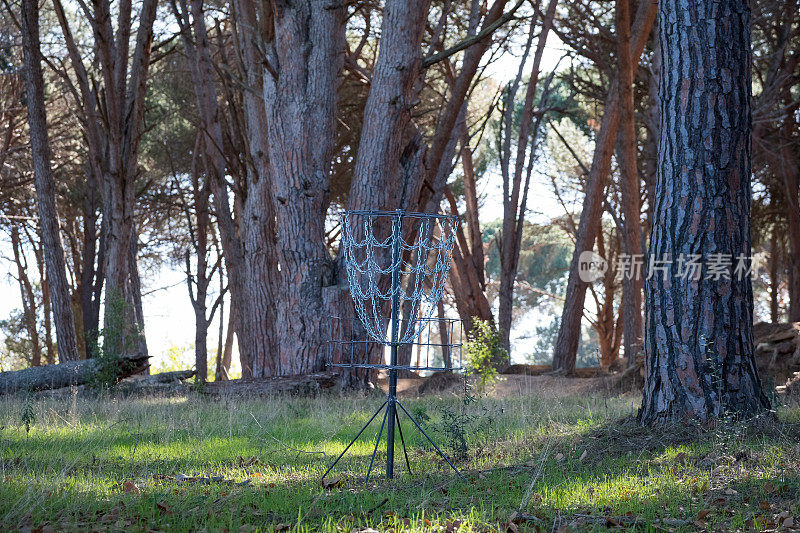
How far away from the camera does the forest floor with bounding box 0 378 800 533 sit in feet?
10.9

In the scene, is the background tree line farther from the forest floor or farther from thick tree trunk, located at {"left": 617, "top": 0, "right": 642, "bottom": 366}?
the forest floor

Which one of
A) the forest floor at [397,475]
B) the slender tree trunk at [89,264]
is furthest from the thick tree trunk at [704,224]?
the slender tree trunk at [89,264]

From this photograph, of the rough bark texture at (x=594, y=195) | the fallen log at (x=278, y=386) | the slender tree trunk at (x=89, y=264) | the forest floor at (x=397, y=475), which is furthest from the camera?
the slender tree trunk at (x=89, y=264)

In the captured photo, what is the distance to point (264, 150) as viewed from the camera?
11039mm

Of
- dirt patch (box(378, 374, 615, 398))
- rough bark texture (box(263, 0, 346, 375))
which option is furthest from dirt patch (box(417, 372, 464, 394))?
rough bark texture (box(263, 0, 346, 375))

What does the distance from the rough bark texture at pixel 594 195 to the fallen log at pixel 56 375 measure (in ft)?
23.6

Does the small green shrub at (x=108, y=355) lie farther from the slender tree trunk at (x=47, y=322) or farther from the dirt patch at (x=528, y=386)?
the slender tree trunk at (x=47, y=322)

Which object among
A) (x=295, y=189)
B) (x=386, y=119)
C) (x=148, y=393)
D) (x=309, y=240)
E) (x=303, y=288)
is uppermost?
(x=386, y=119)

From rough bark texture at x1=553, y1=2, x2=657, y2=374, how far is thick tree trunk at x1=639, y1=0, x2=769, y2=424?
6409 millimetres

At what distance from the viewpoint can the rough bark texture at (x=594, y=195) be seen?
38.7 feet

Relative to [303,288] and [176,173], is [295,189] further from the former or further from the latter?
[176,173]

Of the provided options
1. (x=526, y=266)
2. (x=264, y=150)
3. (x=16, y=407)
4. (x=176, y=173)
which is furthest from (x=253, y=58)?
(x=526, y=266)

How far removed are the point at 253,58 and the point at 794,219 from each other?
10.8m

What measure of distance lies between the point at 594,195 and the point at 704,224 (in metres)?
7.21
